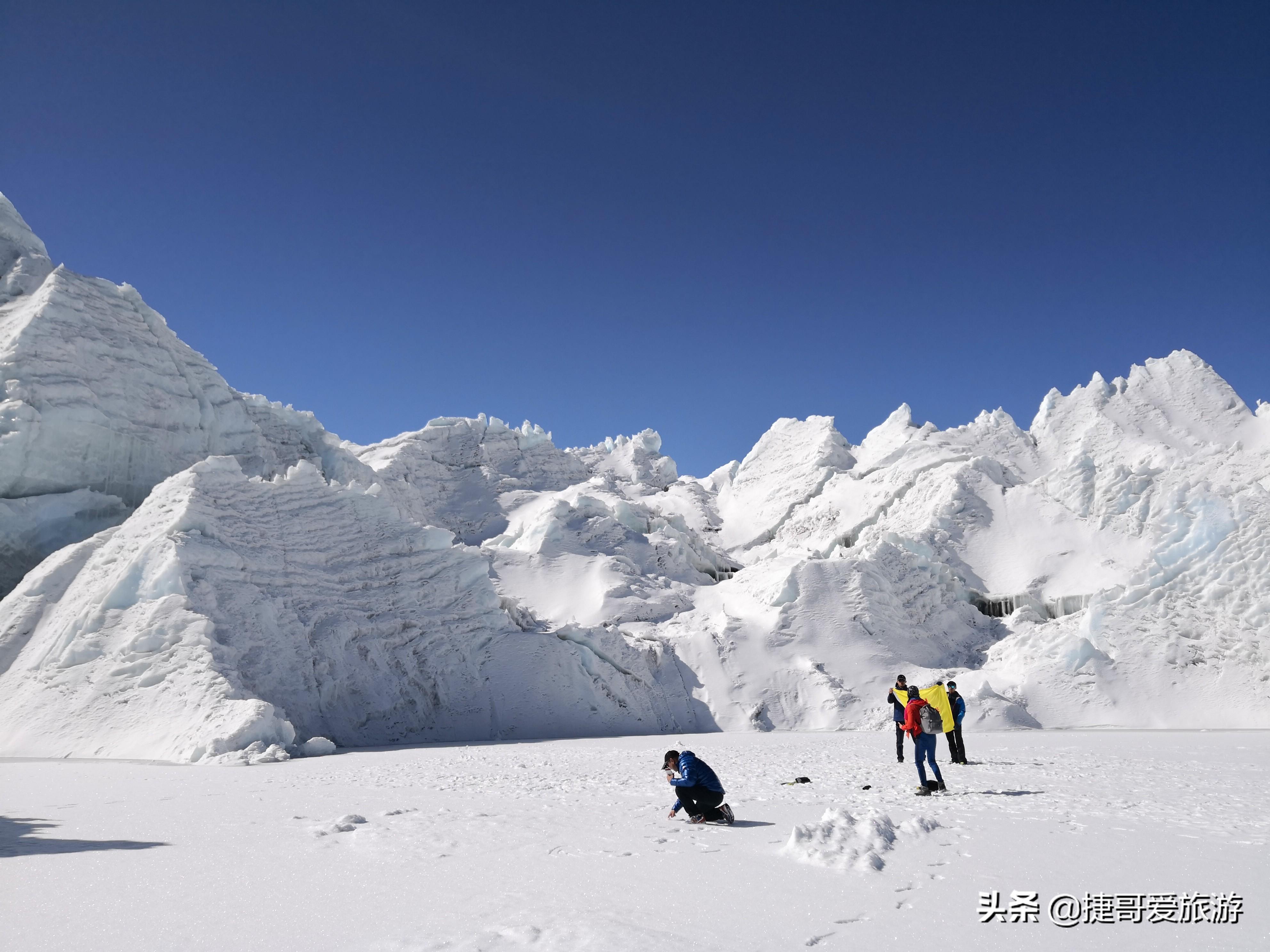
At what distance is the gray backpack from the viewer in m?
8.90

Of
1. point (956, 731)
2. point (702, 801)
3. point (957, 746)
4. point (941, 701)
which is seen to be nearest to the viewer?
point (702, 801)

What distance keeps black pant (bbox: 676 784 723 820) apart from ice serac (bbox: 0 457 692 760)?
10018 mm

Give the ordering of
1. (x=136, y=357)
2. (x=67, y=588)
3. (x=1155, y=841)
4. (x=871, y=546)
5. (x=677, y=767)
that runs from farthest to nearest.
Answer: (x=871, y=546)
(x=136, y=357)
(x=67, y=588)
(x=677, y=767)
(x=1155, y=841)

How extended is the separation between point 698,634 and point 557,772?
15733 millimetres

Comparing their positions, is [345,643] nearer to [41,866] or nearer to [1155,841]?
[41,866]

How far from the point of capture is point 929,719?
352 inches

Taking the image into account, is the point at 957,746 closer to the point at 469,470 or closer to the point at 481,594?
the point at 481,594

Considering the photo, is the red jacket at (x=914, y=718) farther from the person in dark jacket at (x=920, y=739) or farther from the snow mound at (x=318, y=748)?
the snow mound at (x=318, y=748)

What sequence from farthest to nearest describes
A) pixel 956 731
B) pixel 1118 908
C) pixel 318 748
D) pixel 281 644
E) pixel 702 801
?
pixel 281 644 → pixel 318 748 → pixel 956 731 → pixel 702 801 → pixel 1118 908

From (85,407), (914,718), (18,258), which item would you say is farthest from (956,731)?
(18,258)

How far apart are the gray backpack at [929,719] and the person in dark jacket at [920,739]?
0.04 ft

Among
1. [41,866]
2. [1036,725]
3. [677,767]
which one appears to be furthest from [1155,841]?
[1036,725]

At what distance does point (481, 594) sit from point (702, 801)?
1771cm

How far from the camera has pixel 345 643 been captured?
20.2m
